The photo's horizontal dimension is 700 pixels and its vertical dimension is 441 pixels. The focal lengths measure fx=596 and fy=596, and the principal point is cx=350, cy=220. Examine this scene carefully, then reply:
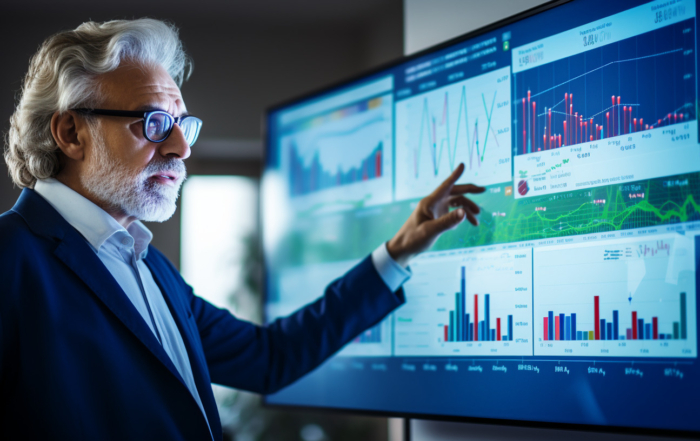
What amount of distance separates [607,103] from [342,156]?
104 cm

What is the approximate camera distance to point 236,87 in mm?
4152

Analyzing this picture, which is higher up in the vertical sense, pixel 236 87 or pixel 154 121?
pixel 236 87

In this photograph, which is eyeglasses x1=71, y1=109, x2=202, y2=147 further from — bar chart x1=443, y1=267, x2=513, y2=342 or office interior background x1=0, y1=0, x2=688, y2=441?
office interior background x1=0, y1=0, x2=688, y2=441

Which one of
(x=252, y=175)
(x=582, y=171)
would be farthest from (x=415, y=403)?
(x=252, y=175)

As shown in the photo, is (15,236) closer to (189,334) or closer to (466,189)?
(189,334)

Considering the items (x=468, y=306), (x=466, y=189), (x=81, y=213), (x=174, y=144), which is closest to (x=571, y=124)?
(x=466, y=189)

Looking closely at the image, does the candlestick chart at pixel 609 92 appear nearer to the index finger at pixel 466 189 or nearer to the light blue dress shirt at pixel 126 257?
the index finger at pixel 466 189

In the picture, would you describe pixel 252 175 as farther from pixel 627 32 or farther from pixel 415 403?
pixel 627 32

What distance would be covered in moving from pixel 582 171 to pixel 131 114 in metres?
1.17

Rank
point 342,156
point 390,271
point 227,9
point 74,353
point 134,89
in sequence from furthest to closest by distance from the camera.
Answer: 1. point 227,9
2. point 342,156
3. point 390,271
4. point 134,89
5. point 74,353

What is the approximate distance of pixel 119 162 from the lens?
159 centimetres

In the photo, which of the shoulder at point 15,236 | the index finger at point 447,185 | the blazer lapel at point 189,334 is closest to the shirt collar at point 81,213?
the shoulder at point 15,236

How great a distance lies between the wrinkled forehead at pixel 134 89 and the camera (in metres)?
1.61

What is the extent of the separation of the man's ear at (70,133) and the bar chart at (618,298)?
1.24 metres
